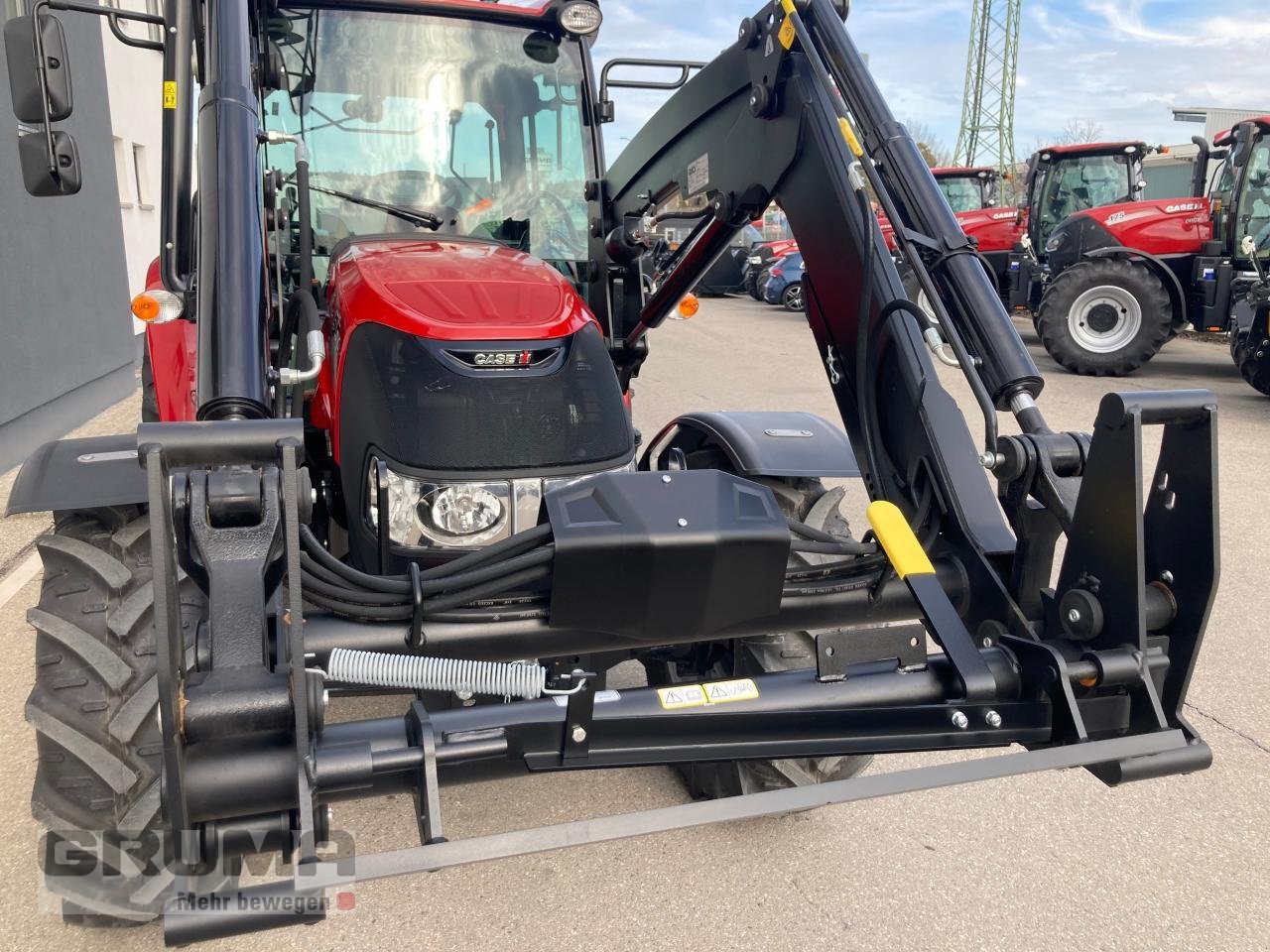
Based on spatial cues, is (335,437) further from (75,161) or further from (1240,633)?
(1240,633)

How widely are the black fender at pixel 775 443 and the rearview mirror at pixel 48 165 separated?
1909 millimetres

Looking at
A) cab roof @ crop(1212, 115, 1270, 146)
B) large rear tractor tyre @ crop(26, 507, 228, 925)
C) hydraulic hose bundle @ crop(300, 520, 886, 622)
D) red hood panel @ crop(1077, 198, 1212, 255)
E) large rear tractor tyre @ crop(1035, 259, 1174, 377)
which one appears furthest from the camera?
red hood panel @ crop(1077, 198, 1212, 255)

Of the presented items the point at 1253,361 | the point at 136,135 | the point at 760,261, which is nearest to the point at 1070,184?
the point at 1253,361

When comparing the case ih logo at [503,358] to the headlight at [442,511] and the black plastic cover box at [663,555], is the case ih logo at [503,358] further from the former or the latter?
the black plastic cover box at [663,555]

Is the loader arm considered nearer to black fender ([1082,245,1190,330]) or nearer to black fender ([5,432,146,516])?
black fender ([5,432,146,516])

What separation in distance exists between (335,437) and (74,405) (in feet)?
21.5

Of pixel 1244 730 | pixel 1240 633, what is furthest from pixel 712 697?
pixel 1240 633

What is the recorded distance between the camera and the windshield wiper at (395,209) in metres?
3.36

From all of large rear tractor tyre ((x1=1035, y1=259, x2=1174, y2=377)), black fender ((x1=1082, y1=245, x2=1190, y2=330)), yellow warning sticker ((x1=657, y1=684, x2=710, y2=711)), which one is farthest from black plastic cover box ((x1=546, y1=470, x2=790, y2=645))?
black fender ((x1=1082, y1=245, x2=1190, y2=330))

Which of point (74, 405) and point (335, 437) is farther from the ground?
point (335, 437)

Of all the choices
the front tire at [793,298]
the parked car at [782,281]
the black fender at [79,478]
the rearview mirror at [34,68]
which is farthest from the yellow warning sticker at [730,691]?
the parked car at [782,281]

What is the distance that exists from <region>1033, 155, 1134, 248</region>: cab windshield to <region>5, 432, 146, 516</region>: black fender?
14865mm

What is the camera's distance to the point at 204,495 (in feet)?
5.42

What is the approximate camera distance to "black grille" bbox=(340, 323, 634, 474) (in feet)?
7.99
